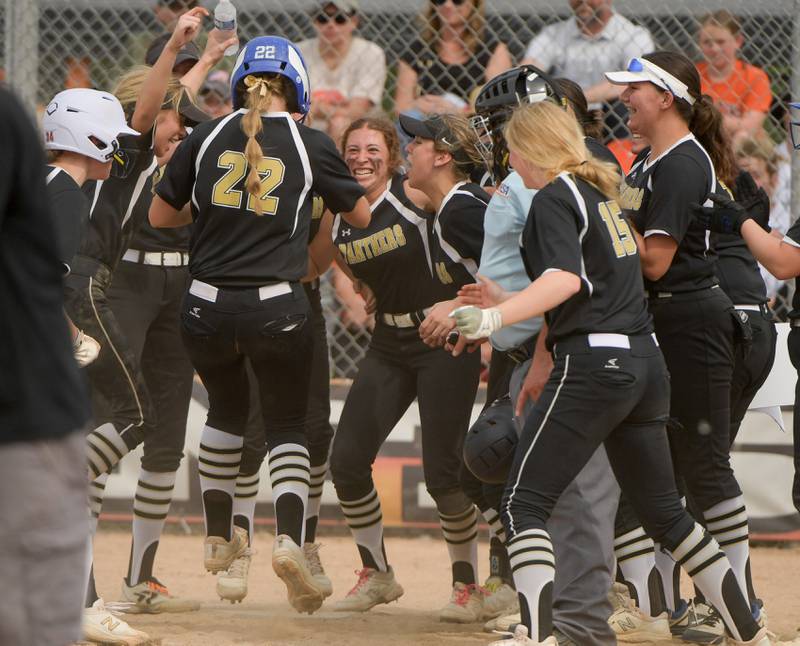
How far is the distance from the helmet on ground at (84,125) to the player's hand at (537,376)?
160cm

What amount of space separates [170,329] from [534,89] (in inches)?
79.1

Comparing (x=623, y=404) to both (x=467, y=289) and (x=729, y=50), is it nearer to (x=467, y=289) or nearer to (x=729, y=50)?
(x=467, y=289)

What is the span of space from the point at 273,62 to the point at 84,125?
0.73 metres

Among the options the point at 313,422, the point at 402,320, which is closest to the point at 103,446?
the point at 313,422

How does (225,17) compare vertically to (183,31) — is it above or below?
above

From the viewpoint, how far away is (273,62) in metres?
4.61

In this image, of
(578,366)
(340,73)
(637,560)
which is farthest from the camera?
(340,73)

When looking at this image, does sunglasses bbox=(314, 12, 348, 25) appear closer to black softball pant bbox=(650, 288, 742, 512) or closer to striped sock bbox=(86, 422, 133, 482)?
striped sock bbox=(86, 422, 133, 482)

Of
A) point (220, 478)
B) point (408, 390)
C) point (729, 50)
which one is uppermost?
point (729, 50)

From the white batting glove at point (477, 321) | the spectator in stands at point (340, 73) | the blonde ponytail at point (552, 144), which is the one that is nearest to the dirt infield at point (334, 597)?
the white batting glove at point (477, 321)

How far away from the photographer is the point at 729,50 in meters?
7.23

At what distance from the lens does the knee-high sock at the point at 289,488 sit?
15.7ft

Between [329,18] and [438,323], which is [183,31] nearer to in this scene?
[438,323]

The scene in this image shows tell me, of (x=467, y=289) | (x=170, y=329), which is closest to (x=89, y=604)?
(x=170, y=329)
